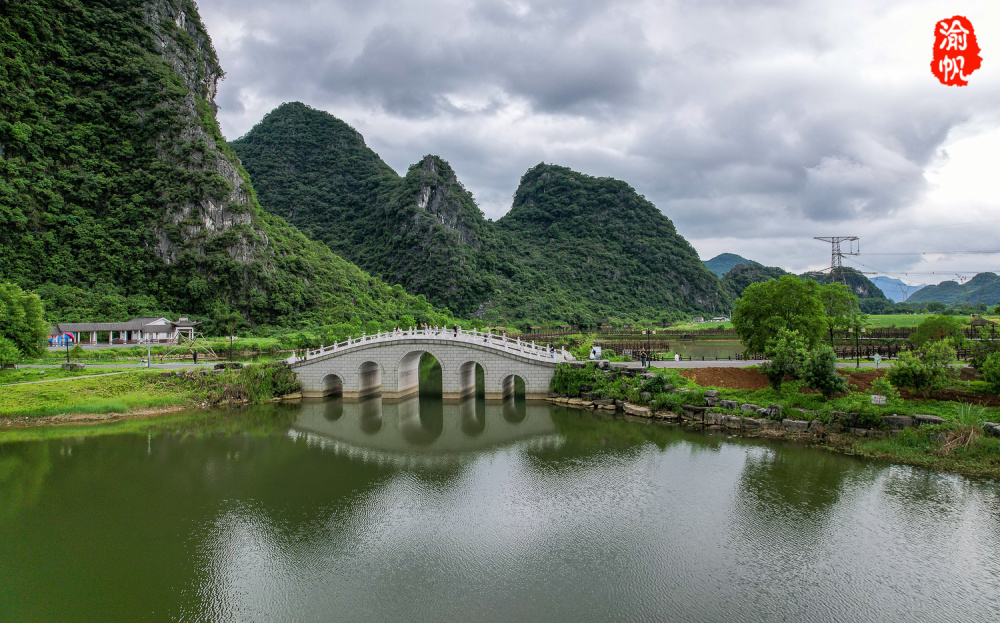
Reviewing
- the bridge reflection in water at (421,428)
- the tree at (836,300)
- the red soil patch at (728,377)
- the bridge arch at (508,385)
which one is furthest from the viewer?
the tree at (836,300)

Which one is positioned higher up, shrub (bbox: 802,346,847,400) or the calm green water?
shrub (bbox: 802,346,847,400)

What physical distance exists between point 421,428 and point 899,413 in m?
19.0

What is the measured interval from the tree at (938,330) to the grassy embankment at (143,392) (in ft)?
118

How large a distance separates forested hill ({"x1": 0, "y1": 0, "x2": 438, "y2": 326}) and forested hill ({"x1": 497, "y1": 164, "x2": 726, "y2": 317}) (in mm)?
55458

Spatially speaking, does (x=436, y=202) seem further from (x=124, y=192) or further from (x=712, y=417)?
(x=712, y=417)

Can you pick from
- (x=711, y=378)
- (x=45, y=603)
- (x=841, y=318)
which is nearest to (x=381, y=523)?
(x=45, y=603)

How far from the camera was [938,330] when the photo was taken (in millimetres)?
26875

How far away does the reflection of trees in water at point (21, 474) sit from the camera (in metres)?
14.7

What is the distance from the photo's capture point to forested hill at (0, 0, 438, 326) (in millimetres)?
49781

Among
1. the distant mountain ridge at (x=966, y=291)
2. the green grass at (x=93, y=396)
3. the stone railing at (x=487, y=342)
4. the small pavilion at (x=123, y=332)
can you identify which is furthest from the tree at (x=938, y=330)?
the distant mountain ridge at (x=966, y=291)

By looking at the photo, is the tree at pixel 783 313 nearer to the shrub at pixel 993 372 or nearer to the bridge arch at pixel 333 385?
the shrub at pixel 993 372

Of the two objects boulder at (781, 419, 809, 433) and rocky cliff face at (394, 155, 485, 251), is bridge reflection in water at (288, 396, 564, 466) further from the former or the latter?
rocky cliff face at (394, 155, 485, 251)

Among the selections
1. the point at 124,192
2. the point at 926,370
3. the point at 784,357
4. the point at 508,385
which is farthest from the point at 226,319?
the point at 926,370

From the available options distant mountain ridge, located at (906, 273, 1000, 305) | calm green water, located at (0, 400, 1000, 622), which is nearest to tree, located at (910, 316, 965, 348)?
calm green water, located at (0, 400, 1000, 622)
